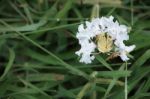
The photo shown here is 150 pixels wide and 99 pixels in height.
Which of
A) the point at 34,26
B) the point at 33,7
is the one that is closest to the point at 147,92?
the point at 34,26

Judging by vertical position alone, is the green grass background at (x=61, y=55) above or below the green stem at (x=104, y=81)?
above

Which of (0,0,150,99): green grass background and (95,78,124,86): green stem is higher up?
(0,0,150,99): green grass background

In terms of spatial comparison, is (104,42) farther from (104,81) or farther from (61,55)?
(61,55)

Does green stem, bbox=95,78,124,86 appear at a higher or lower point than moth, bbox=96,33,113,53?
lower

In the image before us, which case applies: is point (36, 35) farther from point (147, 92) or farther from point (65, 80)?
point (147, 92)

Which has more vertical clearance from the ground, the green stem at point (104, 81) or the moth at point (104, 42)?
the moth at point (104, 42)
